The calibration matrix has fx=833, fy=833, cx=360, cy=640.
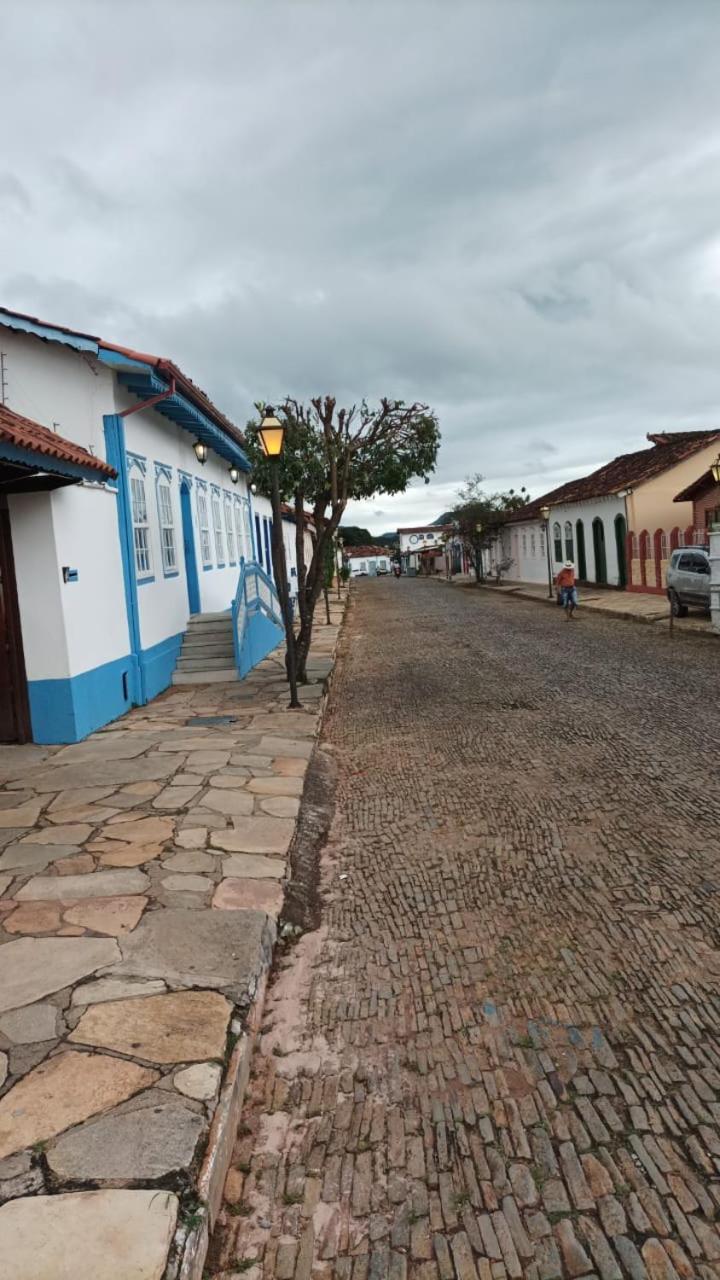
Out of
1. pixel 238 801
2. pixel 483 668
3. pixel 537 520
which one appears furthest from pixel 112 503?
pixel 537 520

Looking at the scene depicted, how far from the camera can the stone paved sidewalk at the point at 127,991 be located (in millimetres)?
2182

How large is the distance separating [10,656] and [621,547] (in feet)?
76.3

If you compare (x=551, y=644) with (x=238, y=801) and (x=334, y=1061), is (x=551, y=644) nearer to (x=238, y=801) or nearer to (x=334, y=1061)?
(x=238, y=801)

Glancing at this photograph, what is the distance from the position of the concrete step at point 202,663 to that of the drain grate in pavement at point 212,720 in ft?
10.3

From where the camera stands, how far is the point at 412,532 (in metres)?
115

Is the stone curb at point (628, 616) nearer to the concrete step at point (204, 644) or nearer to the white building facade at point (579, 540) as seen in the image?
the white building facade at point (579, 540)

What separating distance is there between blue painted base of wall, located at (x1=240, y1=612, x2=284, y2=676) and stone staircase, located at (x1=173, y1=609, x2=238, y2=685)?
244 millimetres

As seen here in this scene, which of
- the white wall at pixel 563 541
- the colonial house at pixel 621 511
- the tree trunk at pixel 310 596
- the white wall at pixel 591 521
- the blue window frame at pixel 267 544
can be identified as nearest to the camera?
the tree trunk at pixel 310 596

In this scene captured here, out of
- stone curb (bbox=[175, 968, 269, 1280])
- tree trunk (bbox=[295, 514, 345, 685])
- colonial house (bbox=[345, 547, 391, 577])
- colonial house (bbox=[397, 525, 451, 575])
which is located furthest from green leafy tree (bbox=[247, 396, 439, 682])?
colonial house (bbox=[345, 547, 391, 577])

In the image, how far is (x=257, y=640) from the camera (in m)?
14.6

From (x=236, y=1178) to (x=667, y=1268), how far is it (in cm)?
124

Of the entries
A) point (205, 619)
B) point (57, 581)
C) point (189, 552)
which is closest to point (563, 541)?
point (189, 552)

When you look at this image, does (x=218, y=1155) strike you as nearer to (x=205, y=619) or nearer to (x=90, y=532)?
(x=90, y=532)

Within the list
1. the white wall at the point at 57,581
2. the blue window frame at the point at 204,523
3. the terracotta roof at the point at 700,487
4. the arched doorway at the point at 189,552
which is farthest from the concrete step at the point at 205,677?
the terracotta roof at the point at 700,487
